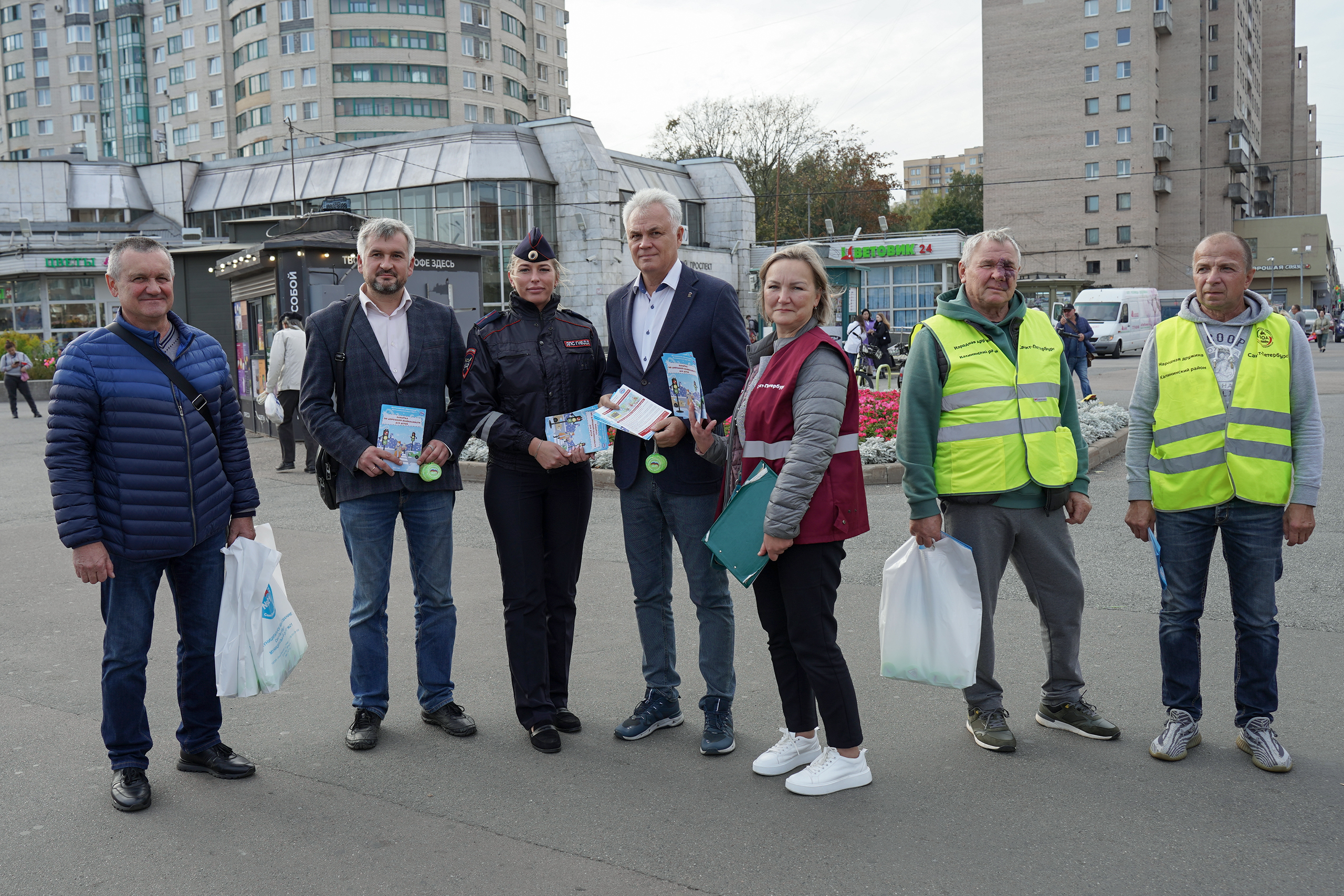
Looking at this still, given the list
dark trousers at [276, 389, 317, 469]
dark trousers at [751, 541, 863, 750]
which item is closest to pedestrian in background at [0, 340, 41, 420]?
dark trousers at [276, 389, 317, 469]

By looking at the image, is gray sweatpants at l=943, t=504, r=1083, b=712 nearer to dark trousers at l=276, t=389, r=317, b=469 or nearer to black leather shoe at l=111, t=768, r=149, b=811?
black leather shoe at l=111, t=768, r=149, b=811

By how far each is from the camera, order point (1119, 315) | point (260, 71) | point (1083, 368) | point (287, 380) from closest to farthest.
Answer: point (287, 380)
point (1083, 368)
point (1119, 315)
point (260, 71)

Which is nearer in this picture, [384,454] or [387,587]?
[384,454]

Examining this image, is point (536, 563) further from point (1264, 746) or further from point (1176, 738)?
point (1264, 746)

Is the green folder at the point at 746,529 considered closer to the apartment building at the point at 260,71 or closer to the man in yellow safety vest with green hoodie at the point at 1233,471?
the man in yellow safety vest with green hoodie at the point at 1233,471

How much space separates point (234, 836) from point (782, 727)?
207 cm

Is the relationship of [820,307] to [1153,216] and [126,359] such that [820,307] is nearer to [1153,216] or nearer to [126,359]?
[126,359]

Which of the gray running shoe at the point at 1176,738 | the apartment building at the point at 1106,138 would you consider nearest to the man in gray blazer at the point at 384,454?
the gray running shoe at the point at 1176,738

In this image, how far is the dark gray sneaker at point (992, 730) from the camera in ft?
13.2

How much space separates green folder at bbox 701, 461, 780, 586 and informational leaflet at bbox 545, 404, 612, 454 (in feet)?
2.29

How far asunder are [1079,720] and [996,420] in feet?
4.10

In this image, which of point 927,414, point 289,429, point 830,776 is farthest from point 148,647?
point 289,429

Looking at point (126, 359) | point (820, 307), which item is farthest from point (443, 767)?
point (820, 307)

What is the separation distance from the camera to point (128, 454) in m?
3.79
